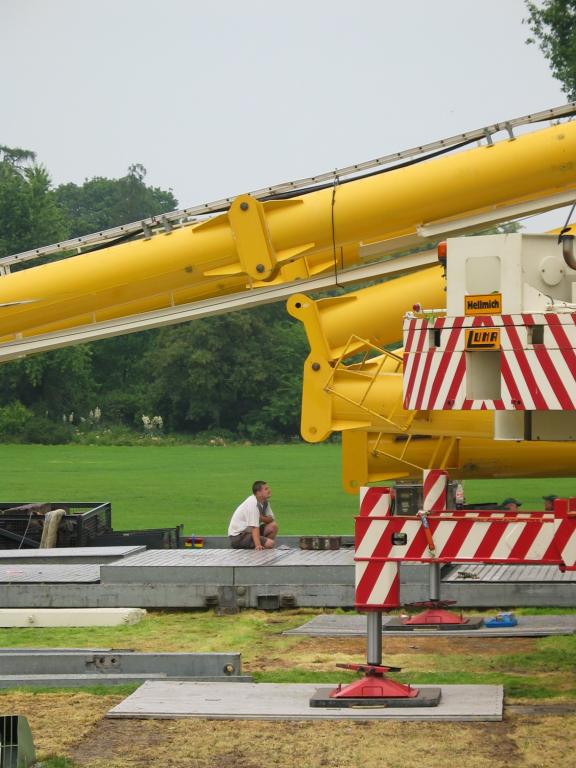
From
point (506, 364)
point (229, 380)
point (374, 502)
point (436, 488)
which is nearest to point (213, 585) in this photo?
point (436, 488)

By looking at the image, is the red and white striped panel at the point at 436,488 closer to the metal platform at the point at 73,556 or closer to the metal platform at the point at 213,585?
the metal platform at the point at 213,585

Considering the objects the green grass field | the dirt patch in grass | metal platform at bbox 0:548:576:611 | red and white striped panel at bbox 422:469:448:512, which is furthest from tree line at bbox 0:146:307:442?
the dirt patch in grass

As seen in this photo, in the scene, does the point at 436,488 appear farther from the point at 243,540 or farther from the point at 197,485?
the point at 197,485

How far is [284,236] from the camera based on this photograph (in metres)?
14.0

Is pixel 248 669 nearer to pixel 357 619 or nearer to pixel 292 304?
pixel 357 619

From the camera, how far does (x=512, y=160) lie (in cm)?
1339

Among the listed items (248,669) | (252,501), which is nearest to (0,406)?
(252,501)

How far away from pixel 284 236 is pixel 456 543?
5.50 metres

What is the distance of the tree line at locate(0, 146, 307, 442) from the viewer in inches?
2783

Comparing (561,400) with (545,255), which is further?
(545,255)

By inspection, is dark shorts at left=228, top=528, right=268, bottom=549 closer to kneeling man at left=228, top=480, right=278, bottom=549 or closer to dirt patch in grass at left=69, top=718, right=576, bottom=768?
kneeling man at left=228, top=480, right=278, bottom=549

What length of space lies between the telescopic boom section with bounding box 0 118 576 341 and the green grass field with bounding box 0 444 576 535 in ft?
27.6

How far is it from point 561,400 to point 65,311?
7.13 meters

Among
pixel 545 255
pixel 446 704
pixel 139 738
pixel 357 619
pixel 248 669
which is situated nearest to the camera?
pixel 139 738
